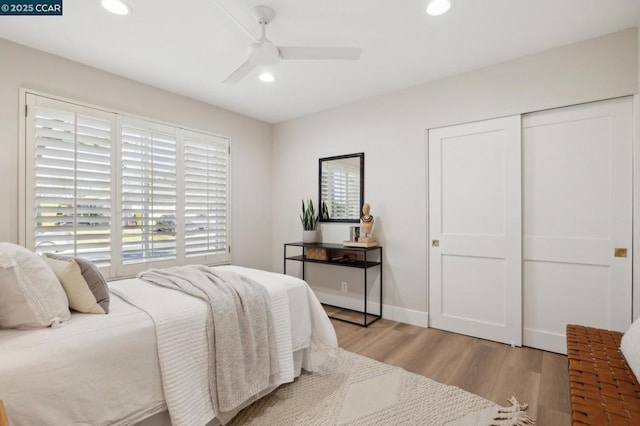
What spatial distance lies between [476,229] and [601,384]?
178 centimetres

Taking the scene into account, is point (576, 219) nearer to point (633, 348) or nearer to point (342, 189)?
point (633, 348)

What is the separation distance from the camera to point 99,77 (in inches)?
112

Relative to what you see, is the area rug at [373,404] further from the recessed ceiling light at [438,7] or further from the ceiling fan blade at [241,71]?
the recessed ceiling light at [438,7]

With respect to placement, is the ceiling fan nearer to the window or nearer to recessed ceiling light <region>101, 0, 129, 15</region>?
recessed ceiling light <region>101, 0, 129, 15</region>

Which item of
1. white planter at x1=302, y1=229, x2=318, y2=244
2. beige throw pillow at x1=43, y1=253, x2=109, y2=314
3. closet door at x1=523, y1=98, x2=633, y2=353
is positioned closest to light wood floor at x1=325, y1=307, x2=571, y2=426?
closet door at x1=523, y1=98, x2=633, y2=353

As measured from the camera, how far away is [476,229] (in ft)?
9.50

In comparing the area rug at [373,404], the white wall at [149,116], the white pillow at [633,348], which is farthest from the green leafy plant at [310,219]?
the white pillow at [633,348]

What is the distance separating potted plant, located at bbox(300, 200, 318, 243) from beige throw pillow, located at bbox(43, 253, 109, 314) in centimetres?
246

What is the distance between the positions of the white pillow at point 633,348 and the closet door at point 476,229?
1.38 metres

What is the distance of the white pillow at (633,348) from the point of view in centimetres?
120

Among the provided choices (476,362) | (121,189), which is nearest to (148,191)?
(121,189)

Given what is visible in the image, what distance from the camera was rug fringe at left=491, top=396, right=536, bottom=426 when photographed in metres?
1.68

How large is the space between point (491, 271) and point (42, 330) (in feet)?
A: 10.2

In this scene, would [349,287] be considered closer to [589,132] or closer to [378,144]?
[378,144]
